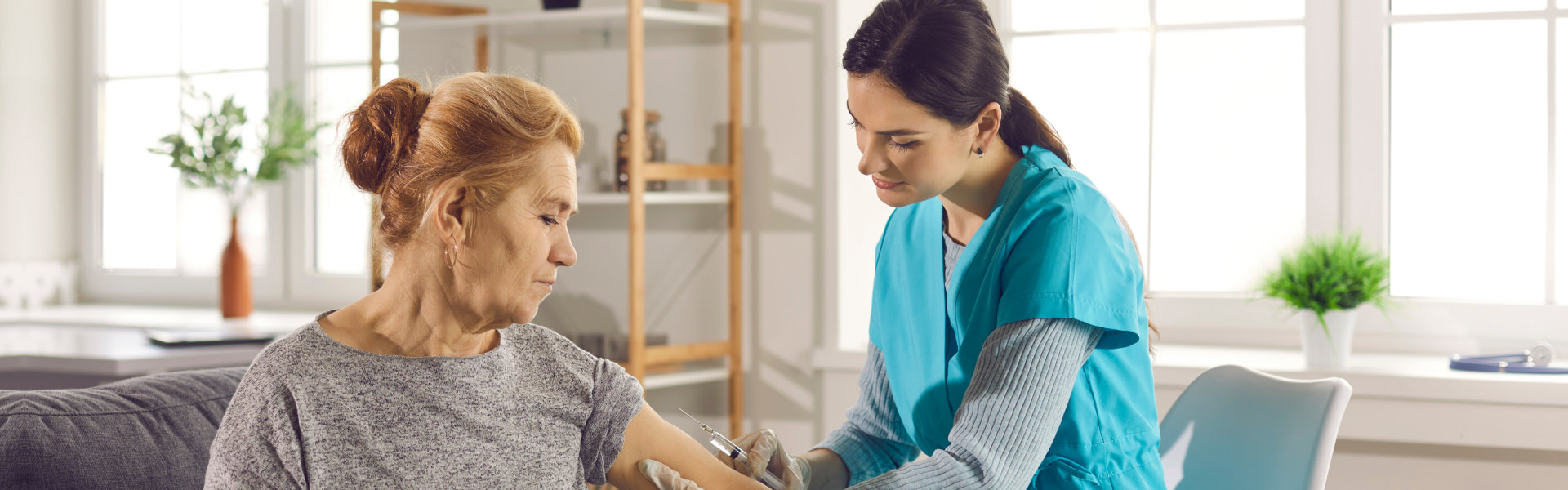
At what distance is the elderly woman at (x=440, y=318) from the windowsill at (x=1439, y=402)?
66.9 inches

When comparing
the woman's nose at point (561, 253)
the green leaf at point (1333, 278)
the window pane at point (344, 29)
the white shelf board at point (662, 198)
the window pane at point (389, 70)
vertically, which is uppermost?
the window pane at point (344, 29)

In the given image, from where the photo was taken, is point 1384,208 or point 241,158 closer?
point 1384,208

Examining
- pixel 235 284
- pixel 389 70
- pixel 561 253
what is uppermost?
pixel 389 70

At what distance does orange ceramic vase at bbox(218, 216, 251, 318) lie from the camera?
3.14 meters

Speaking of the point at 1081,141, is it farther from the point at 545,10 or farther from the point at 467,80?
the point at 467,80

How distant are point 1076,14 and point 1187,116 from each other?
15.0 inches

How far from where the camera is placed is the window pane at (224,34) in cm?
366

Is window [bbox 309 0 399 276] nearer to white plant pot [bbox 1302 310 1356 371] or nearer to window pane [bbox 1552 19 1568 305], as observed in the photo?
white plant pot [bbox 1302 310 1356 371]

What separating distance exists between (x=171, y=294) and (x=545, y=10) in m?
1.99

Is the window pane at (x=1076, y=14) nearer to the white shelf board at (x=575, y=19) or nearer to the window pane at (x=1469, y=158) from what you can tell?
the window pane at (x=1469, y=158)

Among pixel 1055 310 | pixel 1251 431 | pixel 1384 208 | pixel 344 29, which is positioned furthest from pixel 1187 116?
pixel 344 29

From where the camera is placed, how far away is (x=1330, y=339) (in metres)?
2.35

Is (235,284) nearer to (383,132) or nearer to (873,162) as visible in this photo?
(383,132)

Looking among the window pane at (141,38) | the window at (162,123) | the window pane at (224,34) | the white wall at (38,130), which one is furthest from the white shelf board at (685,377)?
the white wall at (38,130)
